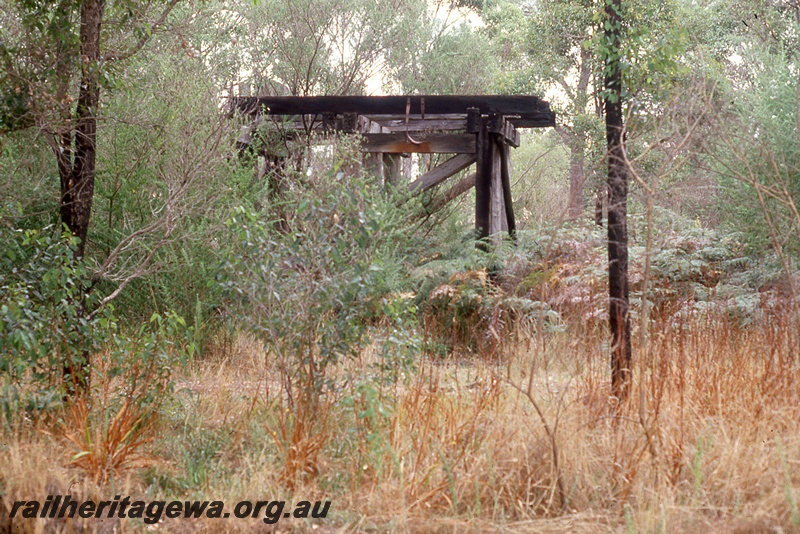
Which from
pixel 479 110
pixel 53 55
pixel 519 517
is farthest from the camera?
pixel 479 110

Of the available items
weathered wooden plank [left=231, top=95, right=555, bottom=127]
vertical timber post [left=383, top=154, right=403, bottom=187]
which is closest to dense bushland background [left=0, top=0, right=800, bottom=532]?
weathered wooden plank [left=231, top=95, right=555, bottom=127]

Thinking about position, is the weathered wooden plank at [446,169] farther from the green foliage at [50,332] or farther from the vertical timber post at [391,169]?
the green foliage at [50,332]

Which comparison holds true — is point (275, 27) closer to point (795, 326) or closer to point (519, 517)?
point (795, 326)

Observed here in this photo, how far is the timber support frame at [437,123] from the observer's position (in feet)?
31.4

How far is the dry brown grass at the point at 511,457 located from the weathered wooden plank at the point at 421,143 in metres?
5.32

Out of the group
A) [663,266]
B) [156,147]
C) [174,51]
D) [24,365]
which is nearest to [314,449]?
[24,365]

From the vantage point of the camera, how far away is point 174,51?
9.52m

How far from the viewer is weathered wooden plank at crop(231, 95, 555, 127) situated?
947 cm

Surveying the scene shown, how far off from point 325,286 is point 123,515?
160cm

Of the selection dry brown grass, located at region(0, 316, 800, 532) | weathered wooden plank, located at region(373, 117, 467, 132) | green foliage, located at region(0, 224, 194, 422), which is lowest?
dry brown grass, located at region(0, 316, 800, 532)

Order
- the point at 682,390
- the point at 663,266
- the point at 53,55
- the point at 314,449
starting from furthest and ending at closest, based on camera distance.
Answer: the point at 663,266, the point at 53,55, the point at 682,390, the point at 314,449

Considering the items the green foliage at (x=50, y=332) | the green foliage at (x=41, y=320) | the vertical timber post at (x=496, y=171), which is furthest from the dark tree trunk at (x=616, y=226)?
the vertical timber post at (x=496, y=171)

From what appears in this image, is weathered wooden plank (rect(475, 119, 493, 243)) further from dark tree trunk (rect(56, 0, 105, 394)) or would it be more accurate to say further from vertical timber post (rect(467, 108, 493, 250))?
dark tree trunk (rect(56, 0, 105, 394))

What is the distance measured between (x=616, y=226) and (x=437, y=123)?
5.52 meters
